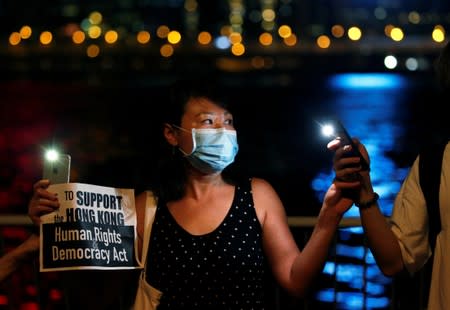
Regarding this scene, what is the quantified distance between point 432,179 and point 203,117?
0.99 meters

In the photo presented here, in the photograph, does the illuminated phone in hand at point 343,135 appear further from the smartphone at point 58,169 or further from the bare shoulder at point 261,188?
the smartphone at point 58,169

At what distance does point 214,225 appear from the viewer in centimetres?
352

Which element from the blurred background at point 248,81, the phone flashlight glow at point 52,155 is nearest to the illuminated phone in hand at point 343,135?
the phone flashlight glow at point 52,155

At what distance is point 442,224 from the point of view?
10.4 feet

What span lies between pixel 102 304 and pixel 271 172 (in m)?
16.2

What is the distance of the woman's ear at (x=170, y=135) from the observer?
3773mm

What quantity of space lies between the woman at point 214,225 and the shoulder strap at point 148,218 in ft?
0.09

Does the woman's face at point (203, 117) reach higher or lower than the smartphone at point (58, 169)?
higher

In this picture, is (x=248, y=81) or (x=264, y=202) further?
(x=248, y=81)

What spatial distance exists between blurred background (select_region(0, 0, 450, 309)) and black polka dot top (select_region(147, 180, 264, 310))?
5.55m

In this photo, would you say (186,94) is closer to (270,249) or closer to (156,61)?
(270,249)

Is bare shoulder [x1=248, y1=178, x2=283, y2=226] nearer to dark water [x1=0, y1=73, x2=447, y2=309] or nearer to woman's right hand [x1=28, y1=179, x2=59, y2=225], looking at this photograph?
dark water [x1=0, y1=73, x2=447, y2=309]

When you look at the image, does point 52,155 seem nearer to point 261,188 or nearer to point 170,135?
point 170,135

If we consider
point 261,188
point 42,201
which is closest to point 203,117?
point 261,188
